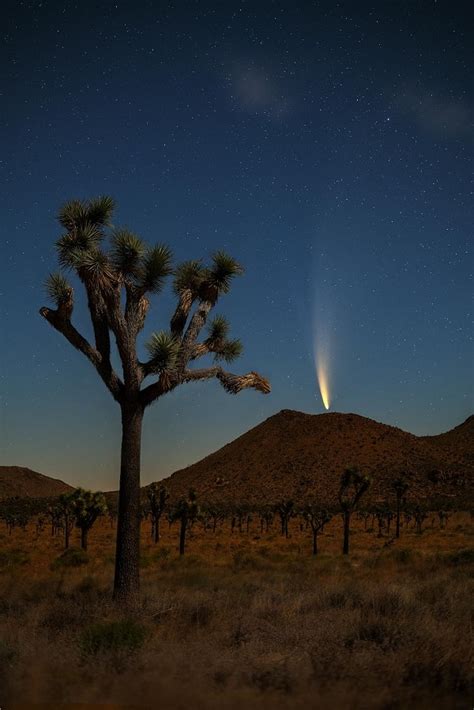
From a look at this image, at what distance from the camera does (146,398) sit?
12.1 m

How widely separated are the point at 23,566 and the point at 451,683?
1024 inches

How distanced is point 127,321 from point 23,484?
587ft

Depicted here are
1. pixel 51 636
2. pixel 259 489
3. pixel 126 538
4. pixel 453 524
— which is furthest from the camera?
pixel 259 489

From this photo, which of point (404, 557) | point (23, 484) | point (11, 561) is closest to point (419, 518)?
point (404, 557)

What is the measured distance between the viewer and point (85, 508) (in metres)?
38.4

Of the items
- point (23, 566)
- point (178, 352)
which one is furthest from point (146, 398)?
point (23, 566)

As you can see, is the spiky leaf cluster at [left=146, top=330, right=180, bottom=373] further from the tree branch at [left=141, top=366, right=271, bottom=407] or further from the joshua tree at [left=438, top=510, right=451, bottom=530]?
the joshua tree at [left=438, top=510, right=451, bottom=530]

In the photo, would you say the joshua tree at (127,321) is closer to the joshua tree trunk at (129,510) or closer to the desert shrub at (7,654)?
the joshua tree trunk at (129,510)

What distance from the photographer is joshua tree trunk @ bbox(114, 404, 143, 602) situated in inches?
452

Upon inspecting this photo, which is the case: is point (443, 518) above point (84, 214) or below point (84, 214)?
below

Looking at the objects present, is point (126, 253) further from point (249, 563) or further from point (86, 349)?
point (249, 563)

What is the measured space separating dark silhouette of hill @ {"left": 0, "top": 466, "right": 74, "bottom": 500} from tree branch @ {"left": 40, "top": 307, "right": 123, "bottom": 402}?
6060 inches

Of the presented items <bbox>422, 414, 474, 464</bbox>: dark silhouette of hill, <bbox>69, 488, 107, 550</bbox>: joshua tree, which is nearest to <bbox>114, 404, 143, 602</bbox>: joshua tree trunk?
<bbox>69, 488, 107, 550</bbox>: joshua tree

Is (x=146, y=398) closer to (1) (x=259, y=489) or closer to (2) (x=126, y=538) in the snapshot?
(2) (x=126, y=538)
